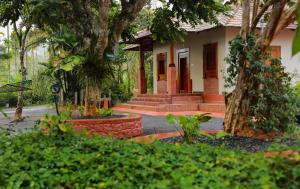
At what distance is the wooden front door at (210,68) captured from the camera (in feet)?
57.6

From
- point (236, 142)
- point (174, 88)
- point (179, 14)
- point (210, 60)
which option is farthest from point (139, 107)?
point (236, 142)

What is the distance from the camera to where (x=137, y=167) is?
4281mm

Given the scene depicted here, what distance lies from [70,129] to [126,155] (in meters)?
1.58

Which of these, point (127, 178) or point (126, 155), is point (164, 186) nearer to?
point (127, 178)

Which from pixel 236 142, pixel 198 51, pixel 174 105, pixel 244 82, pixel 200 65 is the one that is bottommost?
pixel 236 142

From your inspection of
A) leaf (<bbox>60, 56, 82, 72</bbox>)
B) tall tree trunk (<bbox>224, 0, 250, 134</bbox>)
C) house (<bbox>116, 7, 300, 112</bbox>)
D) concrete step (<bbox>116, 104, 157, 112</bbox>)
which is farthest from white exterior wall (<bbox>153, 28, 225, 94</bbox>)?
tall tree trunk (<bbox>224, 0, 250, 134</bbox>)

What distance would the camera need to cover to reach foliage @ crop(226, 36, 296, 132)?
6.85 metres

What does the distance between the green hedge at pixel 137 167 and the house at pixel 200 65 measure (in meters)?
11.2

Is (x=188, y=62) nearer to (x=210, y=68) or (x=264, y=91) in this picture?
(x=210, y=68)

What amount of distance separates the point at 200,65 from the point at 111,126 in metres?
10.1

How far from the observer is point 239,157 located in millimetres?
4297

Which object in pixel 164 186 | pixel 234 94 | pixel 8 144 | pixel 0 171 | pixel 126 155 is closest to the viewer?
pixel 164 186

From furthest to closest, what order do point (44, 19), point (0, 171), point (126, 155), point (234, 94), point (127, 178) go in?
point (44, 19) < point (234, 94) < point (126, 155) < point (0, 171) < point (127, 178)

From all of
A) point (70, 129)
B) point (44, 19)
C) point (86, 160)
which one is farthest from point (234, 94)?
point (44, 19)
